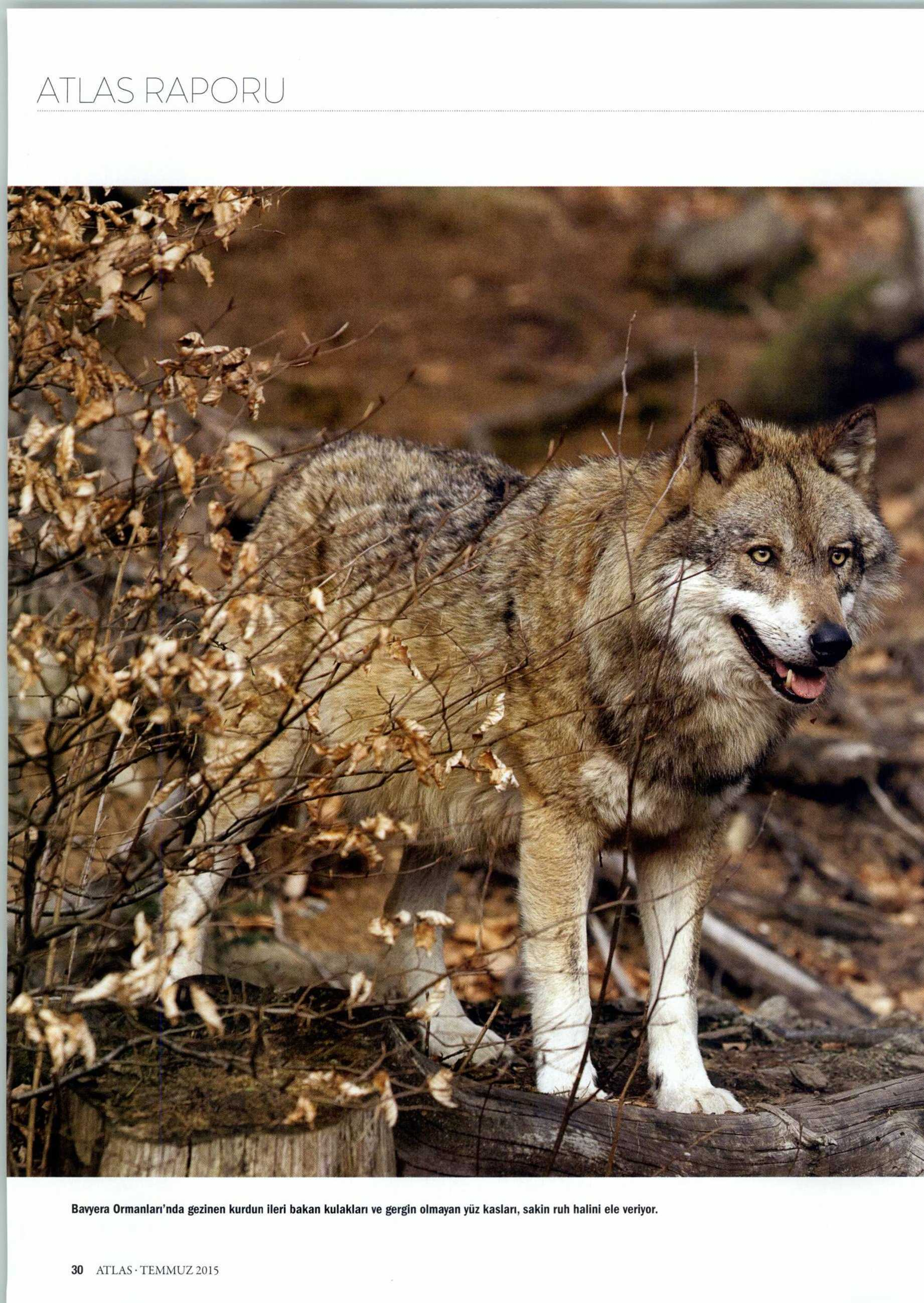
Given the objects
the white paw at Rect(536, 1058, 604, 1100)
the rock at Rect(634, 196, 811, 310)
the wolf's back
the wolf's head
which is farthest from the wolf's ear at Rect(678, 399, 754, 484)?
the rock at Rect(634, 196, 811, 310)

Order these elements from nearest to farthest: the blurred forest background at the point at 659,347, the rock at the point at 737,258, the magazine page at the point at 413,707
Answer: the magazine page at the point at 413,707
the blurred forest background at the point at 659,347
the rock at the point at 737,258

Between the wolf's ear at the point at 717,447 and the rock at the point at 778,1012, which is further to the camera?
the rock at the point at 778,1012

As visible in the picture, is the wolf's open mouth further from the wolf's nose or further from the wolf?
the wolf's nose

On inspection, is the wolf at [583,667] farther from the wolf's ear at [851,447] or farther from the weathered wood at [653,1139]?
the weathered wood at [653,1139]

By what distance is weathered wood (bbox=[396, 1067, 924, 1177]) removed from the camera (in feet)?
13.6

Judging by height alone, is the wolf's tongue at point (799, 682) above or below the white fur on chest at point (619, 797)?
above

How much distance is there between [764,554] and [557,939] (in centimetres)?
164

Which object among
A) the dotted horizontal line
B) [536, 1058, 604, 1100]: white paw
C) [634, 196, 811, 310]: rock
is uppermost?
[634, 196, 811, 310]: rock

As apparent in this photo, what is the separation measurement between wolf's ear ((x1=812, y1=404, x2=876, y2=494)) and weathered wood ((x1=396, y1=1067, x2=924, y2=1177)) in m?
2.40

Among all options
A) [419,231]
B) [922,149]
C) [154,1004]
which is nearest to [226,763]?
[154,1004]

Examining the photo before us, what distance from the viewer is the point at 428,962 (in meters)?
5.43

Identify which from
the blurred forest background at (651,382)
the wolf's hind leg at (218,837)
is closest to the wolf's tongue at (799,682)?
the blurred forest background at (651,382)

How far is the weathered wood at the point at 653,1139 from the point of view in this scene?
416cm

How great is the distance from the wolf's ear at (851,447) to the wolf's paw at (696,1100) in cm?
239
